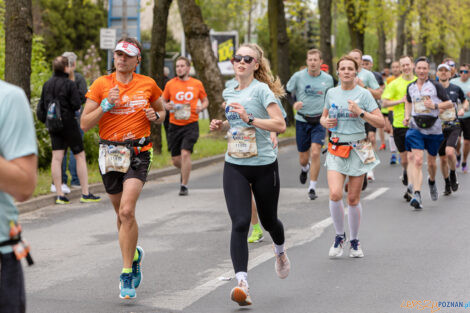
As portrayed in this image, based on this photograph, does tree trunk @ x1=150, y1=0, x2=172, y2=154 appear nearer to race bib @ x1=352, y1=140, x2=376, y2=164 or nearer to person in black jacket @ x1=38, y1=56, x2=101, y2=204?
person in black jacket @ x1=38, y1=56, x2=101, y2=204

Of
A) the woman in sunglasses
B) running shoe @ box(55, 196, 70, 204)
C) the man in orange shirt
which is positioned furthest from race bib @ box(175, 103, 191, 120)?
the woman in sunglasses

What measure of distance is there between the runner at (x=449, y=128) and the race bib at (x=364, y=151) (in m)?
4.50

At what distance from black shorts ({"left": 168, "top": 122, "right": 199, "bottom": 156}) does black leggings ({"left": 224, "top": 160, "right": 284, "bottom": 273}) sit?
6.74 metres

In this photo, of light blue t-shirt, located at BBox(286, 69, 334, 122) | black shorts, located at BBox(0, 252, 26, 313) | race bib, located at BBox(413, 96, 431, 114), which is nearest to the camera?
black shorts, located at BBox(0, 252, 26, 313)

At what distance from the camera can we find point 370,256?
813cm

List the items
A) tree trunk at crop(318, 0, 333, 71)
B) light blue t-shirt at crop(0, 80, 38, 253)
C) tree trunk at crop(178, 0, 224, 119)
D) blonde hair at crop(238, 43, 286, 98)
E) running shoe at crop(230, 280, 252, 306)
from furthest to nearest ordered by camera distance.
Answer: tree trunk at crop(318, 0, 333, 71) → tree trunk at crop(178, 0, 224, 119) → blonde hair at crop(238, 43, 286, 98) → running shoe at crop(230, 280, 252, 306) → light blue t-shirt at crop(0, 80, 38, 253)

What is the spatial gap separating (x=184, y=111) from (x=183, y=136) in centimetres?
38

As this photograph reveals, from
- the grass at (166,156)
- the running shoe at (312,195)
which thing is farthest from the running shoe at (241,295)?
the grass at (166,156)

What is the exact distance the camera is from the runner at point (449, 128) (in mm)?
12766

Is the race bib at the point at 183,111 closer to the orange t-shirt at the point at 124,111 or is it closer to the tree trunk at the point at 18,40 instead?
the tree trunk at the point at 18,40

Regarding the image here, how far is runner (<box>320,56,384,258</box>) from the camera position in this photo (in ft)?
26.6

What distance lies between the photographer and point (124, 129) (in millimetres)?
6832

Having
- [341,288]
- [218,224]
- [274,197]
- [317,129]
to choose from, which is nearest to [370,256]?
[341,288]

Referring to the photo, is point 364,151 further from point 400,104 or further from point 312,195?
point 400,104
